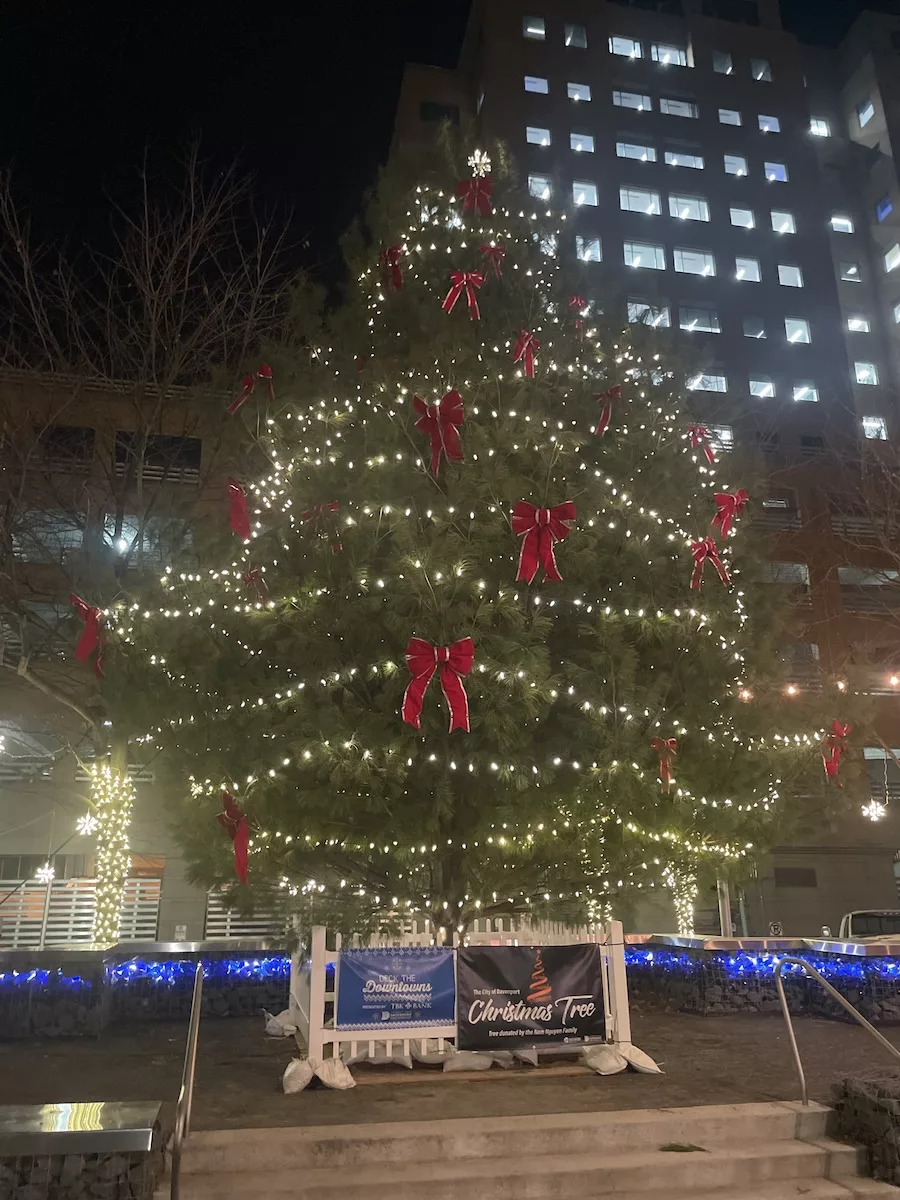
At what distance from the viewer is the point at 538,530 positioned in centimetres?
718

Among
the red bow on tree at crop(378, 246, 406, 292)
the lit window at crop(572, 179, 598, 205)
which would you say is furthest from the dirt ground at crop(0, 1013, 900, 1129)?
the lit window at crop(572, 179, 598, 205)

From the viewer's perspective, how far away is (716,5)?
155ft

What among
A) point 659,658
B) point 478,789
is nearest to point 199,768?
point 478,789

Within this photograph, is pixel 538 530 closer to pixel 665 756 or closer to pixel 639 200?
pixel 665 756

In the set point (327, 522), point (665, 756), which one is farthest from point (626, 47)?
point (665, 756)

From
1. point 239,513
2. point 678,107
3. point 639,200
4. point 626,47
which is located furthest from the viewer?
point 626,47

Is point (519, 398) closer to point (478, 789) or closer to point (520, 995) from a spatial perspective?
point (478, 789)

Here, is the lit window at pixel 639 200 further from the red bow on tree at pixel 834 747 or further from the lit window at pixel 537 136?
the red bow on tree at pixel 834 747

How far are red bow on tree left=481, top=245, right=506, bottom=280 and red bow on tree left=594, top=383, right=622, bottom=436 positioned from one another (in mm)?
2052

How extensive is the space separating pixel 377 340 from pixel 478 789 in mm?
5444

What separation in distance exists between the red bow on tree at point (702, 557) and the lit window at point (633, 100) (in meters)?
42.0

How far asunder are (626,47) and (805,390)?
19.9m

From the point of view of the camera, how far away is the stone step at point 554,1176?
5055 mm

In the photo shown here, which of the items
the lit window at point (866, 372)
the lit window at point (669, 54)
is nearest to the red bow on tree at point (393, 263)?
the lit window at point (866, 372)
